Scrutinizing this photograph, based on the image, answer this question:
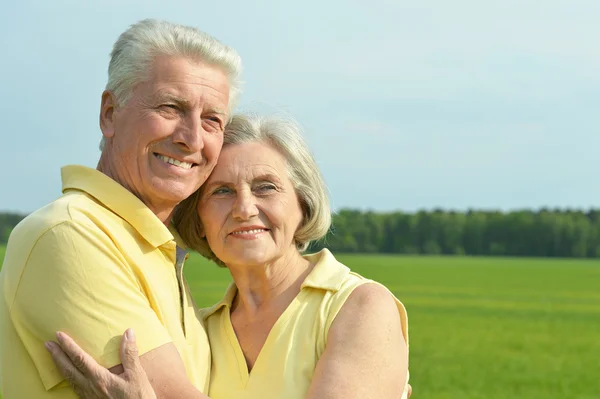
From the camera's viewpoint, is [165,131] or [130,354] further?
[165,131]

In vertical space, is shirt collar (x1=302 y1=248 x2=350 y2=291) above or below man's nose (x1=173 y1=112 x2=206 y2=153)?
below

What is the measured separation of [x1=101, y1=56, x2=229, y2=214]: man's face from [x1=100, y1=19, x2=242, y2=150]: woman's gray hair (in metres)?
0.03

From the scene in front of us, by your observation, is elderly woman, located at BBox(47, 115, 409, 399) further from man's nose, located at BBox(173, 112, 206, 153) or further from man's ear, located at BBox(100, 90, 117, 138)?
man's ear, located at BBox(100, 90, 117, 138)

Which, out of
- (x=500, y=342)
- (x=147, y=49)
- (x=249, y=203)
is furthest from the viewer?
(x=500, y=342)

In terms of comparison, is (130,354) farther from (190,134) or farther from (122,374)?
(190,134)

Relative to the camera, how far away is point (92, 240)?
345cm

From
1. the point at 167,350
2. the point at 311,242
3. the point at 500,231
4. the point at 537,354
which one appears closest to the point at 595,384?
the point at 537,354

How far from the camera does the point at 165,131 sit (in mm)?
3852

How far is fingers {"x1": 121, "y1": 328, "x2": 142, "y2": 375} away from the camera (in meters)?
→ 3.33

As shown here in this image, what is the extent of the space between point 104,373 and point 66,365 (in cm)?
15

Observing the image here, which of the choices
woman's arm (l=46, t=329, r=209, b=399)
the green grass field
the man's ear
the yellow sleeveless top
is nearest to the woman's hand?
woman's arm (l=46, t=329, r=209, b=399)

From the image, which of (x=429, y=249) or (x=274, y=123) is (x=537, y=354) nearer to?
(x=274, y=123)

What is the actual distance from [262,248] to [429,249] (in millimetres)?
122132

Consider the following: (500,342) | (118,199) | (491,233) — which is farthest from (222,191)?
(491,233)
